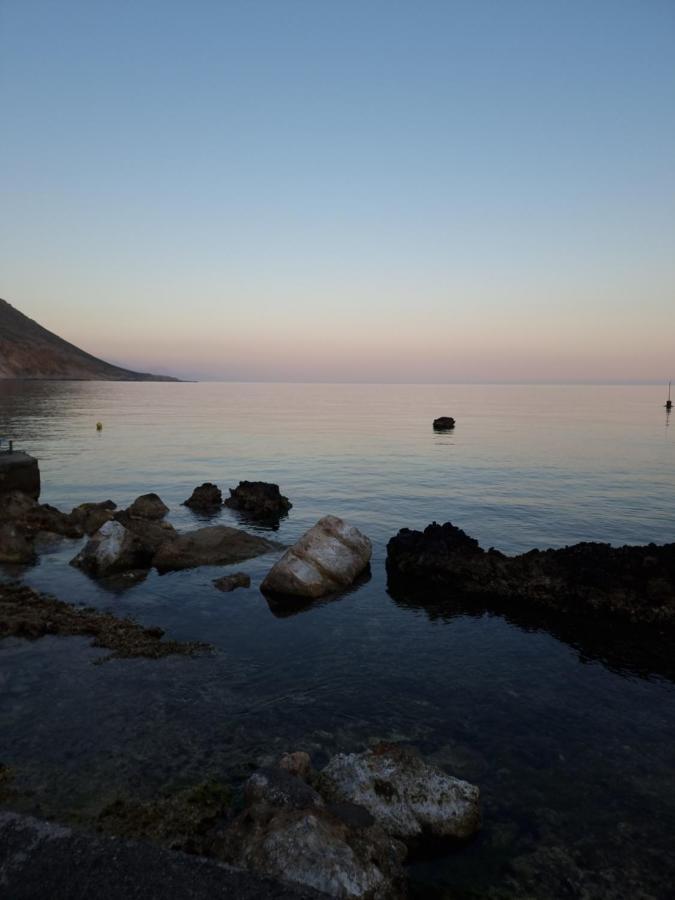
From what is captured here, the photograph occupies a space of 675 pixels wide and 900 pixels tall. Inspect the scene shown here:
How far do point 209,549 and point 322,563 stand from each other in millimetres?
5421

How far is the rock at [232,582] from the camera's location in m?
19.3

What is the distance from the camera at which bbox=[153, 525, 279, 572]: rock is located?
21.7 metres

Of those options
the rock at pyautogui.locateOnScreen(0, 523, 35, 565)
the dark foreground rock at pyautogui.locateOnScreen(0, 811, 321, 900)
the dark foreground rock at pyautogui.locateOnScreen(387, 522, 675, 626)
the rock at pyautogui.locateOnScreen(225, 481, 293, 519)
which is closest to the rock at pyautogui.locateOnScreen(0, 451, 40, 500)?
the rock at pyautogui.locateOnScreen(0, 523, 35, 565)

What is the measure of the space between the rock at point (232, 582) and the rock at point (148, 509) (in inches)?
415

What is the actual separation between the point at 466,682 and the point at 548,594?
6659 millimetres

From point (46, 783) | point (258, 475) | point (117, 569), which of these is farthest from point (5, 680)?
point (258, 475)

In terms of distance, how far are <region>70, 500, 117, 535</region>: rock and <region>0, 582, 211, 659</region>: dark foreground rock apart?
9380mm

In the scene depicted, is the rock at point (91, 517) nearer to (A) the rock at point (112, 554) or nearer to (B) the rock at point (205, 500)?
(A) the rock at point (112, 554)

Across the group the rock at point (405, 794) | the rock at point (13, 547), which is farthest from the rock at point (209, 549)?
the rock at point (405, 794)

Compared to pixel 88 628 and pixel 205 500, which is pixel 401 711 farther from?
pixel 205 500

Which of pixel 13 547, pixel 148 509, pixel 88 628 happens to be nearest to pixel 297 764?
pixel 88 628

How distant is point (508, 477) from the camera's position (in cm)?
4394

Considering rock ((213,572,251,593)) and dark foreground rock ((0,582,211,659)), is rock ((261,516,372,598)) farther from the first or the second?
Result: dark foreground rock ((0,582,211,659))

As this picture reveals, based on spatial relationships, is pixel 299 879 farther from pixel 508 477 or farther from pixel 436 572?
pixel 508 477
